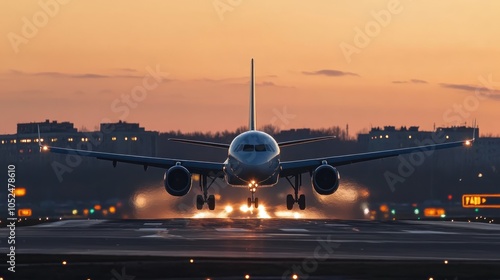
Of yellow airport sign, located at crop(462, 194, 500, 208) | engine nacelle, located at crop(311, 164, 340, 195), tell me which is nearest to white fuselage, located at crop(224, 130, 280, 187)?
engine nacelle, located at crop(311, 164, 340, 195)

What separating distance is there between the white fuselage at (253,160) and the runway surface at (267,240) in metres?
4.06

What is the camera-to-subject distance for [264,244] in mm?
56344

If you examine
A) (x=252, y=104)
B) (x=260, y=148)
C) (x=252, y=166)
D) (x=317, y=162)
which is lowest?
(x=252, y=166)

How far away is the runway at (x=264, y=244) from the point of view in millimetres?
45375

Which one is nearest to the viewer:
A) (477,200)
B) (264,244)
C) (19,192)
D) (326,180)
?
(264,244)

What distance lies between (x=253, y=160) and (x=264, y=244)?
926cm

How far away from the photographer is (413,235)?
66562 millimetres

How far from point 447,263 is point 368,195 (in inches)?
2698

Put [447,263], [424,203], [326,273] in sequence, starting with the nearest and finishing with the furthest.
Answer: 1. [326,273]
2. [447,263]
3. [424,203]

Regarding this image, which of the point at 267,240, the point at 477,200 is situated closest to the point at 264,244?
the point at 267,240

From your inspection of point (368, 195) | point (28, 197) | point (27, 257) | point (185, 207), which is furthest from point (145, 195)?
point (27, 257)

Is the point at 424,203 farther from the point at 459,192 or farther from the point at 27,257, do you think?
the point at 27,257

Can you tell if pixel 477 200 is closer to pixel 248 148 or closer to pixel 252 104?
pixel 252 104

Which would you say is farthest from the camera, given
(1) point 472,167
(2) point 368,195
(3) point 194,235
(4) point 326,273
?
(1) point 472,167
